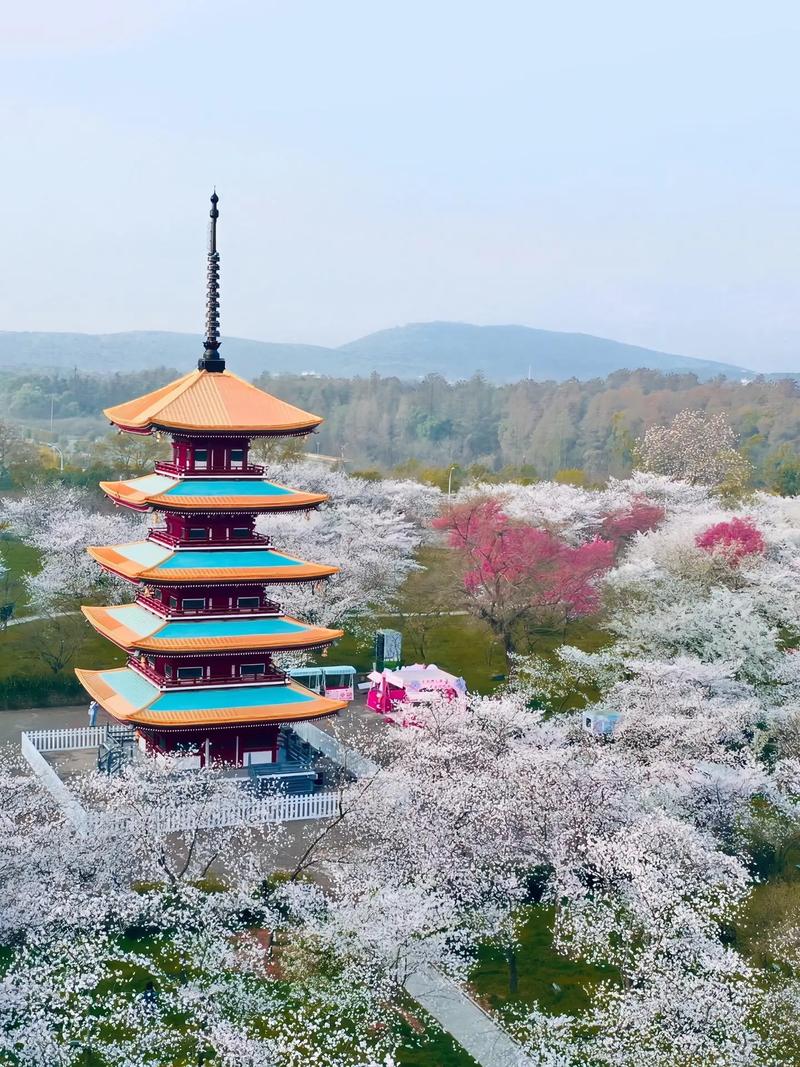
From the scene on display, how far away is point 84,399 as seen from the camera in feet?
516

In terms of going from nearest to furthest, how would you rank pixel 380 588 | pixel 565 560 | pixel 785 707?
1. pixel 785 707
2. pixel 565 560
3. pixel 380 588

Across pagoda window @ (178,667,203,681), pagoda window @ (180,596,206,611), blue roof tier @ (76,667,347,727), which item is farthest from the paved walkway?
pagoda window @ (180,596,206,611)

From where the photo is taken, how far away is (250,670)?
34.5m

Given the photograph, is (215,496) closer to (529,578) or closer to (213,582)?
(213,582)

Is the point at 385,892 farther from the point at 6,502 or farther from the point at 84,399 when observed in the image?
the point at 84,399

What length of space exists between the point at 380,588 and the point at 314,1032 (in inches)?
1280

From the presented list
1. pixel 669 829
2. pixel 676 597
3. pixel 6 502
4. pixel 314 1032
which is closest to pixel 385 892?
pixel 314 1032

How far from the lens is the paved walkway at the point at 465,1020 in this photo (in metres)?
21.7

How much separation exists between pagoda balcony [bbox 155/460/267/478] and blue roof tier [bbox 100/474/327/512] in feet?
0.38

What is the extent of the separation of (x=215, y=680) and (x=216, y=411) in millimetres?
7632

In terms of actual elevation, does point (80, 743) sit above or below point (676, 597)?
below

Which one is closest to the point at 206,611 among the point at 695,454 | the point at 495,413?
the point at 695,454

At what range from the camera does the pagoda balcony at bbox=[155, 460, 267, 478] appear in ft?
110

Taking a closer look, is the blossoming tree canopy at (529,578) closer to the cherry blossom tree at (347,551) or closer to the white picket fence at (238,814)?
the cherry blossom tree at (347,551)
